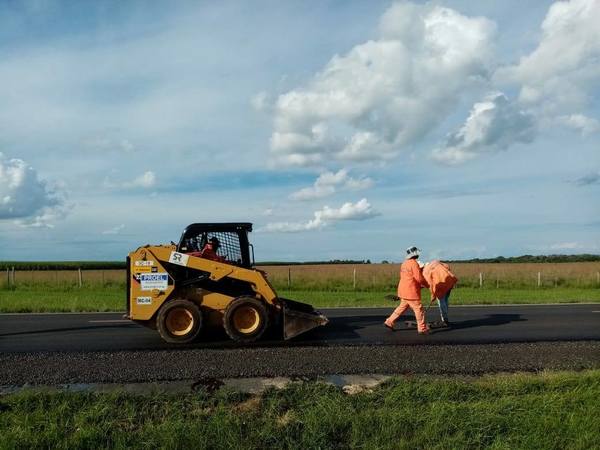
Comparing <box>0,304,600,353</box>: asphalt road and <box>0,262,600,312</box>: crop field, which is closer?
<box>0,304,600,353</box>: asphalt road

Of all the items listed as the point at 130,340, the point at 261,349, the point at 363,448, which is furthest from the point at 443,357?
the point at 130,340

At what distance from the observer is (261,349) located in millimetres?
10055

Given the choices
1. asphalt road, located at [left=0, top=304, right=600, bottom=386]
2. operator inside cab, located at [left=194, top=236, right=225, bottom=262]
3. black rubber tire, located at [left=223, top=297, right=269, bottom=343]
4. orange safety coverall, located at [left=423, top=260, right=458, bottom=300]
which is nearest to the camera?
asphalt road, located at [left=0, top=304, right=600, bottom=386]

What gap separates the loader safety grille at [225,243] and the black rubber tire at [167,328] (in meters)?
1.23

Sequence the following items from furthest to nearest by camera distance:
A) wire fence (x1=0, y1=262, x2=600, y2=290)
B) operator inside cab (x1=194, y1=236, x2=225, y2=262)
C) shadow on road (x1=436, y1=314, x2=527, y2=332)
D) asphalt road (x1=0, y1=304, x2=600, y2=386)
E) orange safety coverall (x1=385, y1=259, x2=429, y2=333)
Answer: wire fence (x1=0, y1=262, x2=600, y2=290) → shadow on road (x1=436, y1=314, x2=527, y2=332) → orange safety coverall (x1=385, y1=259, x2=429, y2=333) → operator inside cab (x1=194, y1=236, x2=225, y2=262) → asphalt road (x1=0, y1=304, x2=600, y2=386)

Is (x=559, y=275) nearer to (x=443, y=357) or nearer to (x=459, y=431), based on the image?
(x=443, y=357)

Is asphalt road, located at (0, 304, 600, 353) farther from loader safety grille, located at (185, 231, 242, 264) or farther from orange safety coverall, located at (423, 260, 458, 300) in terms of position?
loader safety grille, located at (185, 231, 242, 264)

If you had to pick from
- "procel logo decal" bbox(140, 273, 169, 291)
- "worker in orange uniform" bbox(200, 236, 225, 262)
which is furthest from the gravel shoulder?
"worker in orange uniform" bbox(200, 236, 225, 262)

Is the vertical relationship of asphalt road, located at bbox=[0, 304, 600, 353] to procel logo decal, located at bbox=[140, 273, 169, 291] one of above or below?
below

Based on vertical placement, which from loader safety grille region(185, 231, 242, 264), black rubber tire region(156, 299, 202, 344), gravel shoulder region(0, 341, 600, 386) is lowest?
gravel shoulder region(0, 341, 600, 386)

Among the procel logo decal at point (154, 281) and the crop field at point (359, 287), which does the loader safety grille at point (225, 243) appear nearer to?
the procel logo decal at point (154, 281)

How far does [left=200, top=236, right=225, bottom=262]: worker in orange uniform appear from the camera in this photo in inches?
444

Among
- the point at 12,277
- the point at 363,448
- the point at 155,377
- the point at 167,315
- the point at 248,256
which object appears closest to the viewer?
the point at 363,448

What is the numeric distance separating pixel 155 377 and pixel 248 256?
4.18m
